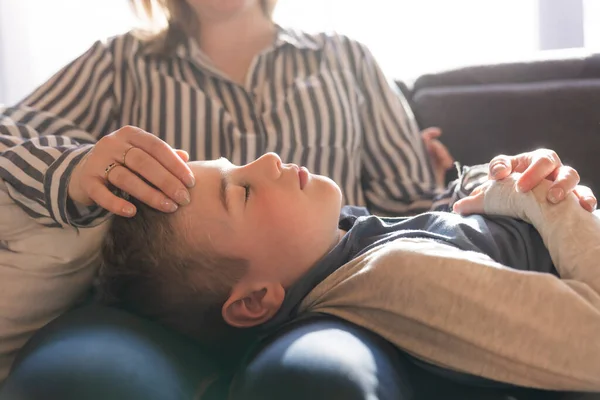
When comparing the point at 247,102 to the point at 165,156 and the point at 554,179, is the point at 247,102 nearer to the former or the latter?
the point at 165,156

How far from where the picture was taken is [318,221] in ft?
3.45

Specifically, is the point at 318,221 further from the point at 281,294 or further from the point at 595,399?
the point at 595,399

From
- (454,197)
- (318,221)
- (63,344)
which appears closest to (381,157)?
(454,197)

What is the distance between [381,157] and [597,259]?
0.71 meters

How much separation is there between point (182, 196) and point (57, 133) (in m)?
0.51

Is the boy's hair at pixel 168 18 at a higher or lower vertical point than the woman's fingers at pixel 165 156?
higher

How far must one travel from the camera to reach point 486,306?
794mm

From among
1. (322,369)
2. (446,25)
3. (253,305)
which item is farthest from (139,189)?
(446,25)

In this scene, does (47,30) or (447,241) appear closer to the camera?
(447,241)

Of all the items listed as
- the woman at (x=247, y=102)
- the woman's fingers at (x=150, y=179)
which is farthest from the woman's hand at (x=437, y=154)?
the woman's fingers at (x=150, y=179)

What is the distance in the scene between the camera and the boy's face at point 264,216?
1008mm

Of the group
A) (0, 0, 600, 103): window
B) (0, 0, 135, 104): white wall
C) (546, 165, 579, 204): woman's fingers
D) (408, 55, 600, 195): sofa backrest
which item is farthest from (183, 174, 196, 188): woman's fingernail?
(0, 0, 135, 104): white wall

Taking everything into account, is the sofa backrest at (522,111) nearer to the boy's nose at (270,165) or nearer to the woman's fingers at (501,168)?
the woman's fingers at (501,168)

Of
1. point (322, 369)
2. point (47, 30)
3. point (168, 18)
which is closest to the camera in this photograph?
point (322, 369)
